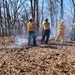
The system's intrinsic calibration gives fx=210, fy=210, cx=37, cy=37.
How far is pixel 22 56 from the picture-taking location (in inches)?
436

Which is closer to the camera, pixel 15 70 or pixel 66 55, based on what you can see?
pixel 15 70

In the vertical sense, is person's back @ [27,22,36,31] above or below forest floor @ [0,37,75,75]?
above

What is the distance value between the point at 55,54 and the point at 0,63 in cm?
320

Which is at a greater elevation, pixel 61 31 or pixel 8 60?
pixel 61 31

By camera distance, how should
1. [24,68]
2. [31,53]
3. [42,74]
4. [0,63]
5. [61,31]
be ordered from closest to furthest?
[42,74] → [24,68] → [0,63] → [31,53] → [61,31]

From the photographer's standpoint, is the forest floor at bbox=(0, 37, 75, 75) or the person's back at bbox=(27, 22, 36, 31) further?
the person's back at bbox=(27, 22, 36, 31)

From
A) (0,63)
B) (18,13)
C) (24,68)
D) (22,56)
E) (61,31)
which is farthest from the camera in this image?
(18,13)

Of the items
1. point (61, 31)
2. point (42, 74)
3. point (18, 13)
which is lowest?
point (42, 74)

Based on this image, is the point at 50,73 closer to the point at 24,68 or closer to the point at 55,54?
the point at 24,68

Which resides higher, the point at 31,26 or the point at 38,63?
the point at 31,26

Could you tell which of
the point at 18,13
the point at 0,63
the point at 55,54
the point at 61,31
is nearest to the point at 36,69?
the point at 0,63

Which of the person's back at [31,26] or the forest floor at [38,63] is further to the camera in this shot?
the person's back at [31,26]

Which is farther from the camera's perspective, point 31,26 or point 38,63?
point 31,26

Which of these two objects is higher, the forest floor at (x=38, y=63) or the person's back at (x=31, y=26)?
the person's back at (x=31, y=26)
